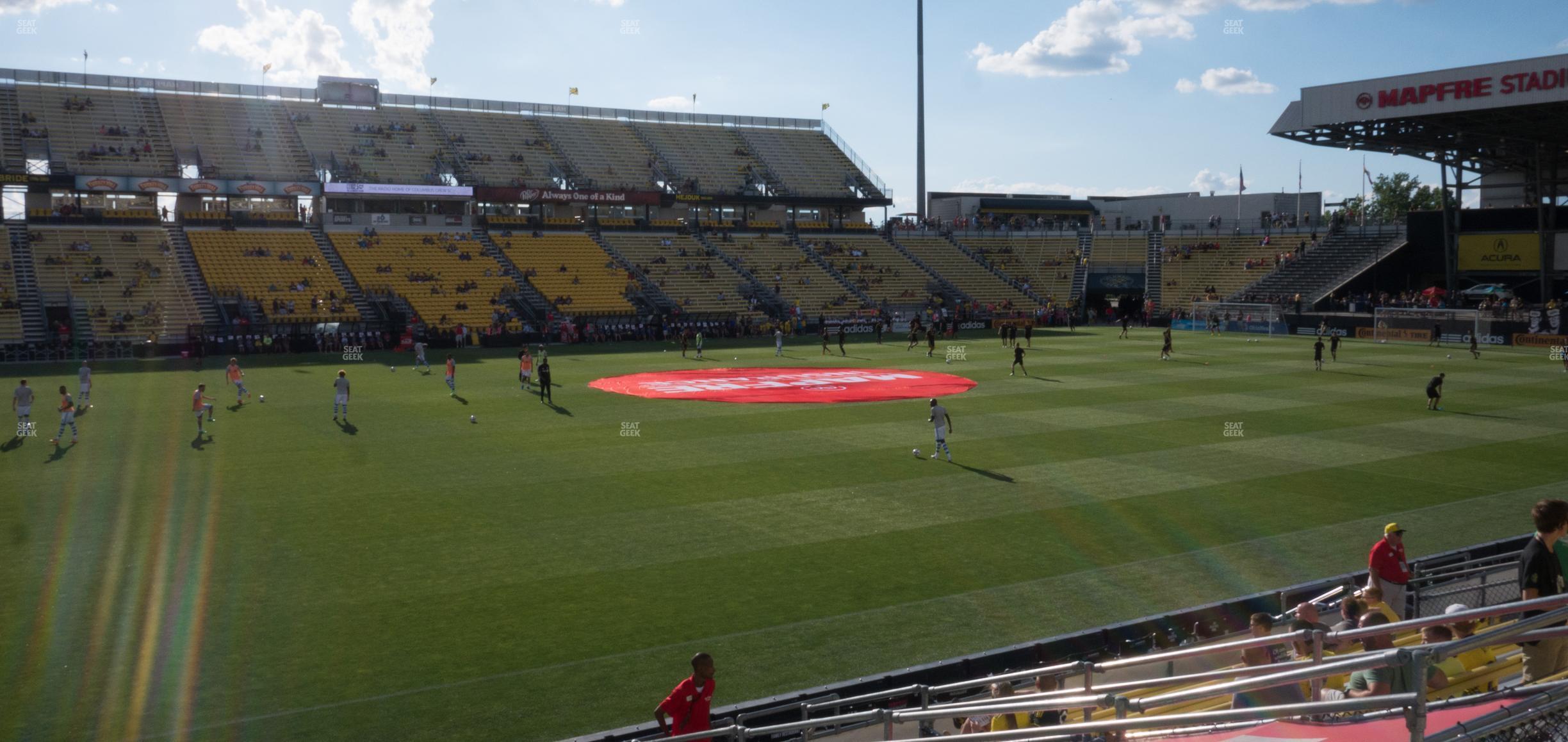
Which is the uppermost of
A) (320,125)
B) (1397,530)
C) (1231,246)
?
(320,125)

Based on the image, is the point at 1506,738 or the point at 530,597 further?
the point at 530,597

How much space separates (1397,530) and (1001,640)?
449 centimetres

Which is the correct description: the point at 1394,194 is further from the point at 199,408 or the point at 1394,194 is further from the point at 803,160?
the point at 199,408

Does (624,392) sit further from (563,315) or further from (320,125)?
(320,125)

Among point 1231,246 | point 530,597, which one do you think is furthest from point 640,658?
point 1231,246

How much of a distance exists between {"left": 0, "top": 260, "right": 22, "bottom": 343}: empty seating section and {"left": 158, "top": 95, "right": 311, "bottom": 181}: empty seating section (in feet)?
44.5

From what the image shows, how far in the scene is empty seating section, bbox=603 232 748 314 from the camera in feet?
230

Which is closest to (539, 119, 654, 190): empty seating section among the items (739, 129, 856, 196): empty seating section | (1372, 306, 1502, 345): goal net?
(739, 129, 856, 196): empty seating section

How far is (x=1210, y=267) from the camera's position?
82375 millimetres

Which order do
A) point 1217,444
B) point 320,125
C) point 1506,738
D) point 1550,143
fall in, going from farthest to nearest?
point 320,125, point 1550,143, point 1217,444, point 1506,738

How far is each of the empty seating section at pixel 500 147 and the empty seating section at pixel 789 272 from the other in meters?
14.1

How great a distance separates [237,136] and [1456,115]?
69.4 m

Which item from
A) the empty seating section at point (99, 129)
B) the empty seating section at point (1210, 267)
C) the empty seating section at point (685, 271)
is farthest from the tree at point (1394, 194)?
the empty seating section at point (99, 129)

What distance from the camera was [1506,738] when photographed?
5508mm
